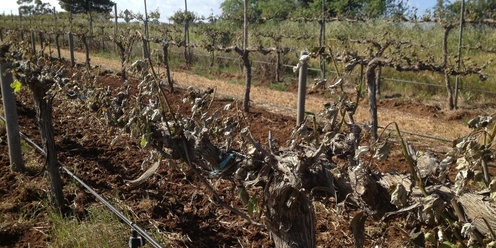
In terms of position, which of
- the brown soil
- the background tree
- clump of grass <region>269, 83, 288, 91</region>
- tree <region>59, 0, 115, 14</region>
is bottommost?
the brown soil

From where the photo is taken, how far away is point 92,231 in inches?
131

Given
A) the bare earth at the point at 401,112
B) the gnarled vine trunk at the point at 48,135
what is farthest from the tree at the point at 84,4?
the gnarled vine trunk at the point at 48,135

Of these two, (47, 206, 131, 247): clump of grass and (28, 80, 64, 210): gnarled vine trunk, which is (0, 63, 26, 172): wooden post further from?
(47, 206, 131, 247): clump of grass

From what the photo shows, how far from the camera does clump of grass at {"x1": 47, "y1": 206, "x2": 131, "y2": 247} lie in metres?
3.27

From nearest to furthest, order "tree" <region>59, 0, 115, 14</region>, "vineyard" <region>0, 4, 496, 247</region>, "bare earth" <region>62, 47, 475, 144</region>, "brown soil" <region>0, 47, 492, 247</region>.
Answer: "vineyard" <region>0, 4, 496, 247</region> < "brown soil" <region>0, 47, 492, 247</region> < "bare earth" <region>62, 47, 475, 144</region> < "tree" <region>59, 0, 115, 14</region>

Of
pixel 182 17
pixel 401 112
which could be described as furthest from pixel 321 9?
pixel 401 112

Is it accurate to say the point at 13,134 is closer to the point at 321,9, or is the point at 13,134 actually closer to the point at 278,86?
the point at 278,86

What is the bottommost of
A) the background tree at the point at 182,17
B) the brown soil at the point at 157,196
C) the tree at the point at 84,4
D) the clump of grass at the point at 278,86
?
the brown soil at the point at 157,196

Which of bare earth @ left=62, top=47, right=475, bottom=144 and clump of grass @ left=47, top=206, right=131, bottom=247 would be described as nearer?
clump of grass @ left=47, top=206, right=131, bottom=247

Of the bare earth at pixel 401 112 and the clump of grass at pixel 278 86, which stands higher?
the clump of grass at pixel 278 86

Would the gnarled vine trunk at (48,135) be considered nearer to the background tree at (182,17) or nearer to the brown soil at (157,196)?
the brown soil at (157,196)

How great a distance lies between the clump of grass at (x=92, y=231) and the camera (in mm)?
3266

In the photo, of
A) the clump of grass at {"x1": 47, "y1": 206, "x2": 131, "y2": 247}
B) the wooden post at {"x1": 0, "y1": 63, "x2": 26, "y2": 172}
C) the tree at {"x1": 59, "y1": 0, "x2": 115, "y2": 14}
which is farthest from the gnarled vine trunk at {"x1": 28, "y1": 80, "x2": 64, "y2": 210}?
the tree at {"x1": 59, "y1": 0, "x2": 115, "y2": 14}

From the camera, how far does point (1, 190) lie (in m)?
4.39
